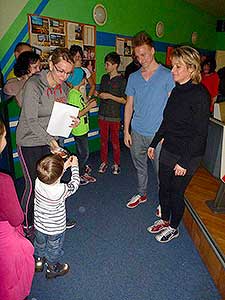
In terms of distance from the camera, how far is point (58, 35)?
358 cm

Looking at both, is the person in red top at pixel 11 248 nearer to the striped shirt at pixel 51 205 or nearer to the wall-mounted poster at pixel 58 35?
the striped shirt at pixel 51 205

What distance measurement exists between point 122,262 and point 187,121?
1.23 metres

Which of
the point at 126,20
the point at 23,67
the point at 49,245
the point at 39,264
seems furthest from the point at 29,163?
the point at 126,20

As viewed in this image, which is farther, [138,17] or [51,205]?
[138,17]

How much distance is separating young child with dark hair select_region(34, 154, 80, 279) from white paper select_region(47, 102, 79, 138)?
0.32m

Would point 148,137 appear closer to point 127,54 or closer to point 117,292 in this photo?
point 117,292

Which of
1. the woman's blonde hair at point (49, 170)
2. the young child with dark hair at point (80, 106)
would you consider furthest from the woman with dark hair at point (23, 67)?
the woman's blonde hair at point (49, 170)

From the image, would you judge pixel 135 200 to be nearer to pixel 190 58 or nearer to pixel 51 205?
pixel 51 205

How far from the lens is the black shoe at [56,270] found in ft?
6.36

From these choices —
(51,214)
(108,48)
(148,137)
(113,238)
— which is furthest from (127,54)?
(51,214)

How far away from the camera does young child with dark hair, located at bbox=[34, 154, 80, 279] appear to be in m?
1.67

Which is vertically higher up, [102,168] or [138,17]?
[138,17]

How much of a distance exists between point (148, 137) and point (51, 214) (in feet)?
3.84

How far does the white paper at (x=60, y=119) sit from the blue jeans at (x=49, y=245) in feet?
2.50
